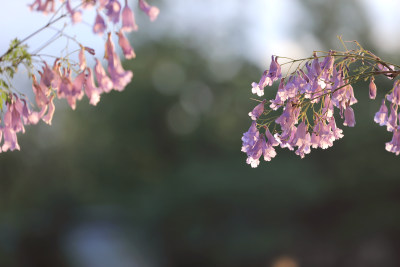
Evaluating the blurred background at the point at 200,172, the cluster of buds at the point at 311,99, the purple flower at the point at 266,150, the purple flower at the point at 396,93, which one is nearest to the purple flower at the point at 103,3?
the cluster of buds at the point at 311,99

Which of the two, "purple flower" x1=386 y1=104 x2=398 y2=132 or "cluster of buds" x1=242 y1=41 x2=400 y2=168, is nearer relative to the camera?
"cluster of buds" x1=242 y1=41 x2=400 y2=168

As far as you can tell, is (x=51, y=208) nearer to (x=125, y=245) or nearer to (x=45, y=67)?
(x=125, y=245)

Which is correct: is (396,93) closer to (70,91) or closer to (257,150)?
(257,150)

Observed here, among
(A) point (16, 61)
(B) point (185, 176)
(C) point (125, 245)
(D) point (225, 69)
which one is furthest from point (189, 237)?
(A) point (16, 61)

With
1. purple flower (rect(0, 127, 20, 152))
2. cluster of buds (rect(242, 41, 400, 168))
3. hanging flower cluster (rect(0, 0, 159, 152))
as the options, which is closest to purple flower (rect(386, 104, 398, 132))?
cluster of buds (rect(242, 41, 400, 168))

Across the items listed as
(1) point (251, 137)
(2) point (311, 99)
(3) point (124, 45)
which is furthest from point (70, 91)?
(2) point (311, 99)

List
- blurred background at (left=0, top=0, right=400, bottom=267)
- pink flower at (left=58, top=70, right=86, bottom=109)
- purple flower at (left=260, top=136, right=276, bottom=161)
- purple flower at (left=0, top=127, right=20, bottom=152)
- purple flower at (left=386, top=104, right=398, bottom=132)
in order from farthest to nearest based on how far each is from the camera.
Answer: blurred background at (left=0, top=0, right=400, bottom=267)
purple flower at (left=386, top=104, right=398, bottom=132)
purple flower at (left=260, top=136, right=276, bottom=161)
purple flower at (left=0, top=127, right=20, bottom=152)
pink flower at (left=58, top=70, right=86, bottom=109)

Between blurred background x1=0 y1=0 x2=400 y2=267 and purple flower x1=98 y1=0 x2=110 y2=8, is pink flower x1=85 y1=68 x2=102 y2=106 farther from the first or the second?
blurred background x1=0 y1=0 x2=400 y2=267

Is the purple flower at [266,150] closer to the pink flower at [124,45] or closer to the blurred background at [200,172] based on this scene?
the pink flower at [124,45]

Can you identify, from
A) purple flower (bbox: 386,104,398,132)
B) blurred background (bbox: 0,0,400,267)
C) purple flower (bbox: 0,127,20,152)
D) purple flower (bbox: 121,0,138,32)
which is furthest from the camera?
blurred background (bbox: 0,0,400,267)
